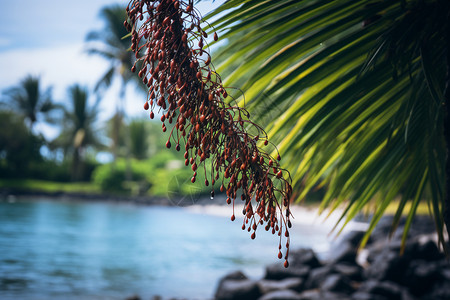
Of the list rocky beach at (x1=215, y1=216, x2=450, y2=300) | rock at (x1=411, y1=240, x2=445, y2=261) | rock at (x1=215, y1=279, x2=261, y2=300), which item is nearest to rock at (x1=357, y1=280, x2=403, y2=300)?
rocky beach at (x1=215, y1=216, x2=450, y2=300)

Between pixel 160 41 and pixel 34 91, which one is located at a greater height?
pixel 34 91

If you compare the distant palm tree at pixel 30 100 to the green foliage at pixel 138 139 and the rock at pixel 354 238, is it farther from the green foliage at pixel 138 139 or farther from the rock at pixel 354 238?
the rock at pixel 354 238

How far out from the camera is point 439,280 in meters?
7.16

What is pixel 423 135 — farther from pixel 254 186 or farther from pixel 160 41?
pixel 160 41

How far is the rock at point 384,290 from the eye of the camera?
6.99 meters

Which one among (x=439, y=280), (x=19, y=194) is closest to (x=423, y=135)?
(x=439, y=280)

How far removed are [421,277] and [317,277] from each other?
1940 millimetres

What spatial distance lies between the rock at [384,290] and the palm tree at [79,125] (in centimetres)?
3707

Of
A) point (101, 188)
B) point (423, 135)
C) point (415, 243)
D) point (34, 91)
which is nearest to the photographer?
point (423, 135)

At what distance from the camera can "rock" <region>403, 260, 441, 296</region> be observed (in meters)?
7.21

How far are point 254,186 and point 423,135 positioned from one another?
1.04 metres

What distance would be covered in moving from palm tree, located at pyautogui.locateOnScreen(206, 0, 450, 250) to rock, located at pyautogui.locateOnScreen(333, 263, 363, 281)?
7.16 meters

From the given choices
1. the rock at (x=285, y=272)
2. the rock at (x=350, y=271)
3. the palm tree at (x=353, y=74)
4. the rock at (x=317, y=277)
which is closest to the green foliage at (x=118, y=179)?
the rock at (x=285, y=272)

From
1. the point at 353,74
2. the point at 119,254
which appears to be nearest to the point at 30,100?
the point at 119,254
